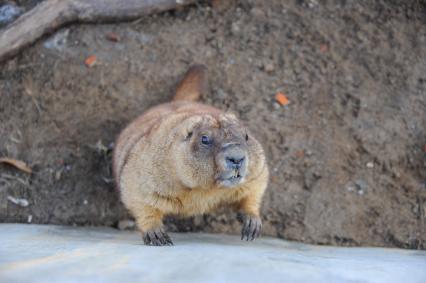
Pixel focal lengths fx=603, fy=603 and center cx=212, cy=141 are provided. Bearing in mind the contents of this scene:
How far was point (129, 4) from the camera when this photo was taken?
584 cm

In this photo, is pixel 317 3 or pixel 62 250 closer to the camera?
pixel 62 250

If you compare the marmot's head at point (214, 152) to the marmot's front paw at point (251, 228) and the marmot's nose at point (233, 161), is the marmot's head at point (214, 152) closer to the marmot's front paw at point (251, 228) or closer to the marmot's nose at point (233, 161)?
the marmot's nose at point (233, 161)

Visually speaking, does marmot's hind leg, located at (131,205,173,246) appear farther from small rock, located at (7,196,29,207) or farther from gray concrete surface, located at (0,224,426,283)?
small rock, located at (7,196,29,207)

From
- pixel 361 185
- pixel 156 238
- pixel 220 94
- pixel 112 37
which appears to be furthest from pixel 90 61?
pixel 361 185

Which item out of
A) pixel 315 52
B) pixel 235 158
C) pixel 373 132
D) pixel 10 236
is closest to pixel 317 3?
pixel 315 52

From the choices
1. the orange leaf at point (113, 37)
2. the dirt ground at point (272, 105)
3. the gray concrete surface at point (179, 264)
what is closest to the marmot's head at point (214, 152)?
the gray concrete surface at point (179, 264)

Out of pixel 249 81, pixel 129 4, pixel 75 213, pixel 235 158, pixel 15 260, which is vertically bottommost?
pixel 15 260

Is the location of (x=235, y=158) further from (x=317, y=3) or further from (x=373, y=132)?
(x=317, y=3)

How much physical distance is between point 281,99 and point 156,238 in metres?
2.08

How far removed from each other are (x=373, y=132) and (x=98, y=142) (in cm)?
258

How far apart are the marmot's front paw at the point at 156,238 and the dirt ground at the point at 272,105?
0.95 m

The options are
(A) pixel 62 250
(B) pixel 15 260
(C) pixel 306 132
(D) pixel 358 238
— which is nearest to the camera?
(B) pixel 15 260

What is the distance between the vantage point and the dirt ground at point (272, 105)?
17.7 ft

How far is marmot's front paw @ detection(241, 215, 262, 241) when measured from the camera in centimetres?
461
